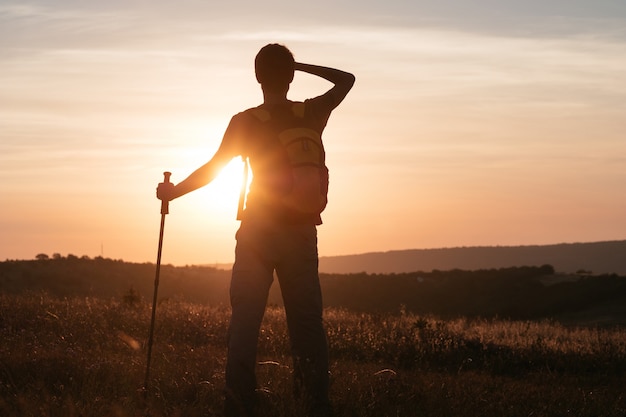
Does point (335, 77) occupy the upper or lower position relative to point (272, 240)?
upper

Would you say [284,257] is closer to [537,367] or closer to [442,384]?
[442,384]

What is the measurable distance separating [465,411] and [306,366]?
1361 millimetres

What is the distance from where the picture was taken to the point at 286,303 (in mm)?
6633

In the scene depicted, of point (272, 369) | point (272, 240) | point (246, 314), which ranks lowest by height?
point (272, 369)

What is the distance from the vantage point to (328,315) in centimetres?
1905

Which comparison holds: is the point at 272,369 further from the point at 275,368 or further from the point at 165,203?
the point at 165,203

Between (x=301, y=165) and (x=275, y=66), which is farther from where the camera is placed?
(x=275, y=66)

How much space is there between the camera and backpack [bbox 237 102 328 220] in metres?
6.36

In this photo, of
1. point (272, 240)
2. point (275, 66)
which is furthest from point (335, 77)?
point (272, 240)

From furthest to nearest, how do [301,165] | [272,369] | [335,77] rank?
[272,369], [335,77], [301,165]

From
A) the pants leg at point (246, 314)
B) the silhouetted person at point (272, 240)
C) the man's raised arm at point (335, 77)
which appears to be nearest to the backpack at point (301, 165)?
the silhouetted person at point (272, 240)

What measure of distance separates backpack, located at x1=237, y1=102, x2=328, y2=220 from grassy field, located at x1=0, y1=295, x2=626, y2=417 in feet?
4.59

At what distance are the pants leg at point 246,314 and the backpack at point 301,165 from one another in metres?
0.30

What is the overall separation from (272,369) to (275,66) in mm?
3304
